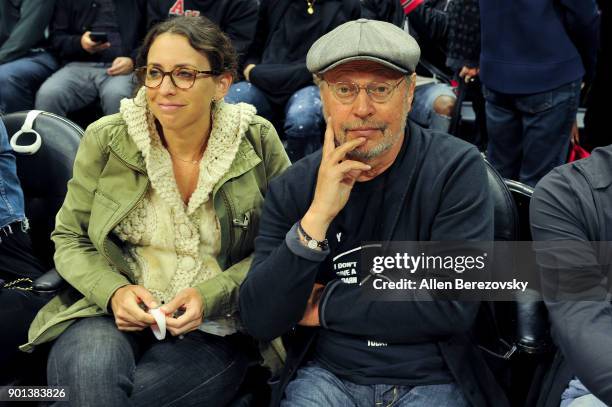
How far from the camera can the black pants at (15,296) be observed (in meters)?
2.13

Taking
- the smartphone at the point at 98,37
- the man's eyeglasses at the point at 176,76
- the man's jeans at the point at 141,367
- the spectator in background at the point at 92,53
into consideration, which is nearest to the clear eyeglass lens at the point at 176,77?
the man's eyeglasses at the point at 176,76

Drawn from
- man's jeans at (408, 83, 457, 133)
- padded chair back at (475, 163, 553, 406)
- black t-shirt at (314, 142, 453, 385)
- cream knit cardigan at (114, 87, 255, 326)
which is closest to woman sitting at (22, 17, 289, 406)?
cream knit cardigan at (114, 87, 255, 326)

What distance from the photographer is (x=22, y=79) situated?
4.26 metres

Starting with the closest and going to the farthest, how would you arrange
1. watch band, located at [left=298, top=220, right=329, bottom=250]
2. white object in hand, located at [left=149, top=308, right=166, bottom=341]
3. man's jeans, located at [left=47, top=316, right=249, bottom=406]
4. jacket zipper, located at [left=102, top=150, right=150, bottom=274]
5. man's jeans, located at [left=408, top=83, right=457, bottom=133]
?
watch band, located at [left=298, top=220, right=329, bottom=250], man's jeans, located at [left=47, top=316, right=249, bottom=406], white object in hand, located at [left=149, top=308, right=166, bottom=341], jacket zipper, located at [left=102, top=150, right=150, bottom=274], man's jeans, located at [left=408, top=83, right=457, bottom=133]

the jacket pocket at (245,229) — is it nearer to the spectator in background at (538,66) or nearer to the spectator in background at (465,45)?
the spectator in background at (538,66)

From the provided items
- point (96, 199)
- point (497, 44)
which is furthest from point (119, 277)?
point (497, 44)

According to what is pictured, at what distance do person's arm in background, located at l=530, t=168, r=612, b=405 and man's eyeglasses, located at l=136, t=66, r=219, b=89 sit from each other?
1.01 metres

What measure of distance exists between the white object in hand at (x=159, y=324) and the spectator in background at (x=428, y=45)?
2202mm

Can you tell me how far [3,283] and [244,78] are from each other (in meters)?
2.20

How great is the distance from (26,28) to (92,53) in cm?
48

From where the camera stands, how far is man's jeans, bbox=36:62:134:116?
Result: 13.4ft

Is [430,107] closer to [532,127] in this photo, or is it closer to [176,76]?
[532,127]

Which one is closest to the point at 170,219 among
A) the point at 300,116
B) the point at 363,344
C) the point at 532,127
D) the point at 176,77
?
the point at 176,77

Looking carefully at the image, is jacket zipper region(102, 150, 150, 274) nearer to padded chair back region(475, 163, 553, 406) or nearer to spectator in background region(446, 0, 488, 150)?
padded chair back region(475, 163, 553, 406)
